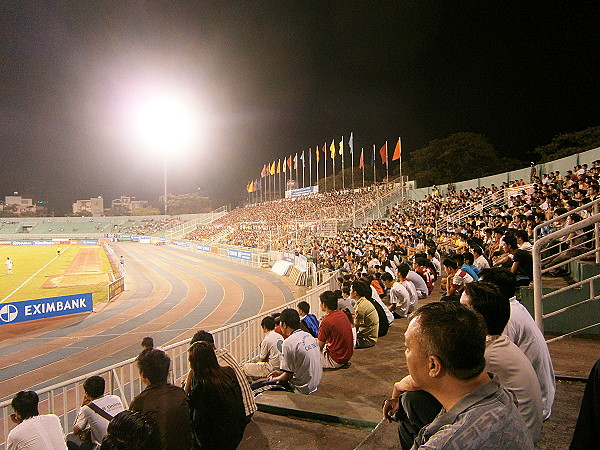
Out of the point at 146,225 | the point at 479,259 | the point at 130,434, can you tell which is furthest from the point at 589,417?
the point at 146,225

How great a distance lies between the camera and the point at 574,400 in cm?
371

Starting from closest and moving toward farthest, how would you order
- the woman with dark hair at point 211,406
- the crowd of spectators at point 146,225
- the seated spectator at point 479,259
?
the woman with dark hair at point 211,406
the seated spectator at point 479,259
the crowd of spectators at point 146,225

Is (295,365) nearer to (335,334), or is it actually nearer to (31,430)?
(335,334)

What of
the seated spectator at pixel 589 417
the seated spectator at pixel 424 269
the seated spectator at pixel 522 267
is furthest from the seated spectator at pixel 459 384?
the seated spectator at pixel 424 269

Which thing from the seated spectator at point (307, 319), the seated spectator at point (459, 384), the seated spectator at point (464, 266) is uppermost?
the seated spectator at point (459, 384)

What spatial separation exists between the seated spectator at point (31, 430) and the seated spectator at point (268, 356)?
2412 mm

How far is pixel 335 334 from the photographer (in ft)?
18.8

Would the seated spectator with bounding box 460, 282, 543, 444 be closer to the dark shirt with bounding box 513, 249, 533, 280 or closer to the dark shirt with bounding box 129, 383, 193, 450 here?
the dark shirt with bounding box 129, 383, 193, 450

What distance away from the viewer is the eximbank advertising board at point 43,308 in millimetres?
14438

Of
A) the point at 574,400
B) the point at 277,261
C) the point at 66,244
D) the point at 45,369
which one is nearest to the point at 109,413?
the point at 574,400

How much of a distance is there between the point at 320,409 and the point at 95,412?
2.19m

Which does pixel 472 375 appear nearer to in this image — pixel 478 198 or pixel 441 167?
pixel 478 198

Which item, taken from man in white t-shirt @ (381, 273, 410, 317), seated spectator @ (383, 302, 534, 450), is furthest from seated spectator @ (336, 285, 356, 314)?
seated spectator @ (383, 302, 534, 450)

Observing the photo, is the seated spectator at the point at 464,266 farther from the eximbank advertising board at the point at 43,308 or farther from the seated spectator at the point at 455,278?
the eximbank advertising board at the point at 43,308
